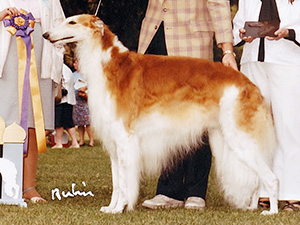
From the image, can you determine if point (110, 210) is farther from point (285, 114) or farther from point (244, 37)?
point (244, 37)

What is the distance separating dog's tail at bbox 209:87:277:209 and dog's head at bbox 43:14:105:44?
4.07ft

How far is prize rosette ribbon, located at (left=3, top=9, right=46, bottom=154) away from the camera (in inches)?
203

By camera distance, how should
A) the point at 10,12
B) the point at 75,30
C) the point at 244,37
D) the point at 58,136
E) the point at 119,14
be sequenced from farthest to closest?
the point at 119,14
the point at 58,136
the point at 10,12
the point at 244,37
the point at 75,30

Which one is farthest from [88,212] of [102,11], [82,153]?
[102,11]

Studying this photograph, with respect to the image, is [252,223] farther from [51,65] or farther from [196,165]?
[51,65]

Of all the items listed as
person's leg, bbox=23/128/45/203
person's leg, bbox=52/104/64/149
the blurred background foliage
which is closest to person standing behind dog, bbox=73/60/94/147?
person's leg, bbox=52/104/64/149

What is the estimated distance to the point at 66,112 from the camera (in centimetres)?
1327

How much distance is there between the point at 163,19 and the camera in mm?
5250

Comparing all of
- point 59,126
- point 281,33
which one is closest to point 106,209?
point 281,33

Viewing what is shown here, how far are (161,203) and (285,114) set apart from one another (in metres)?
1.39

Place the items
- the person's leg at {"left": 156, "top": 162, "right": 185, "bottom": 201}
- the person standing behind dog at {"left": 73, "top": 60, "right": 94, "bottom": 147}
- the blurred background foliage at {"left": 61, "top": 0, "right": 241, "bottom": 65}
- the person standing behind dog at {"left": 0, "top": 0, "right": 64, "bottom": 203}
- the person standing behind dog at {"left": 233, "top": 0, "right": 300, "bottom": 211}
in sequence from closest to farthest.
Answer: the person standing behind dog at {"left": 233, "top": 0, "right": 300, "bottom": 211} < the person standing behind dog at {"left": 0, "top": 0, "right": 64, "bottom": 203} < the person's leg at {"left": 156, "top": 162, "right": 185, "bottom": 201} < the person standing behind dog at {"left": 73, "top": 60, "right": 94, "bottom": 147} < the blurred background foliage at {"left": 61, "top": 0, "right": 241, "bottom": 65}

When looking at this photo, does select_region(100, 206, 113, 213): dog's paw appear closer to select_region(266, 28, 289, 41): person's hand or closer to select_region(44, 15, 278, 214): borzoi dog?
select_region(44, 15, 278, 214): borzoi dog

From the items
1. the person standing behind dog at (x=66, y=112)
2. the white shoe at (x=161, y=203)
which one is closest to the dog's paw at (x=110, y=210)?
the white shoe at (x=161, y=203)

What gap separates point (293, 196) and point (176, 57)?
5.24 ft
